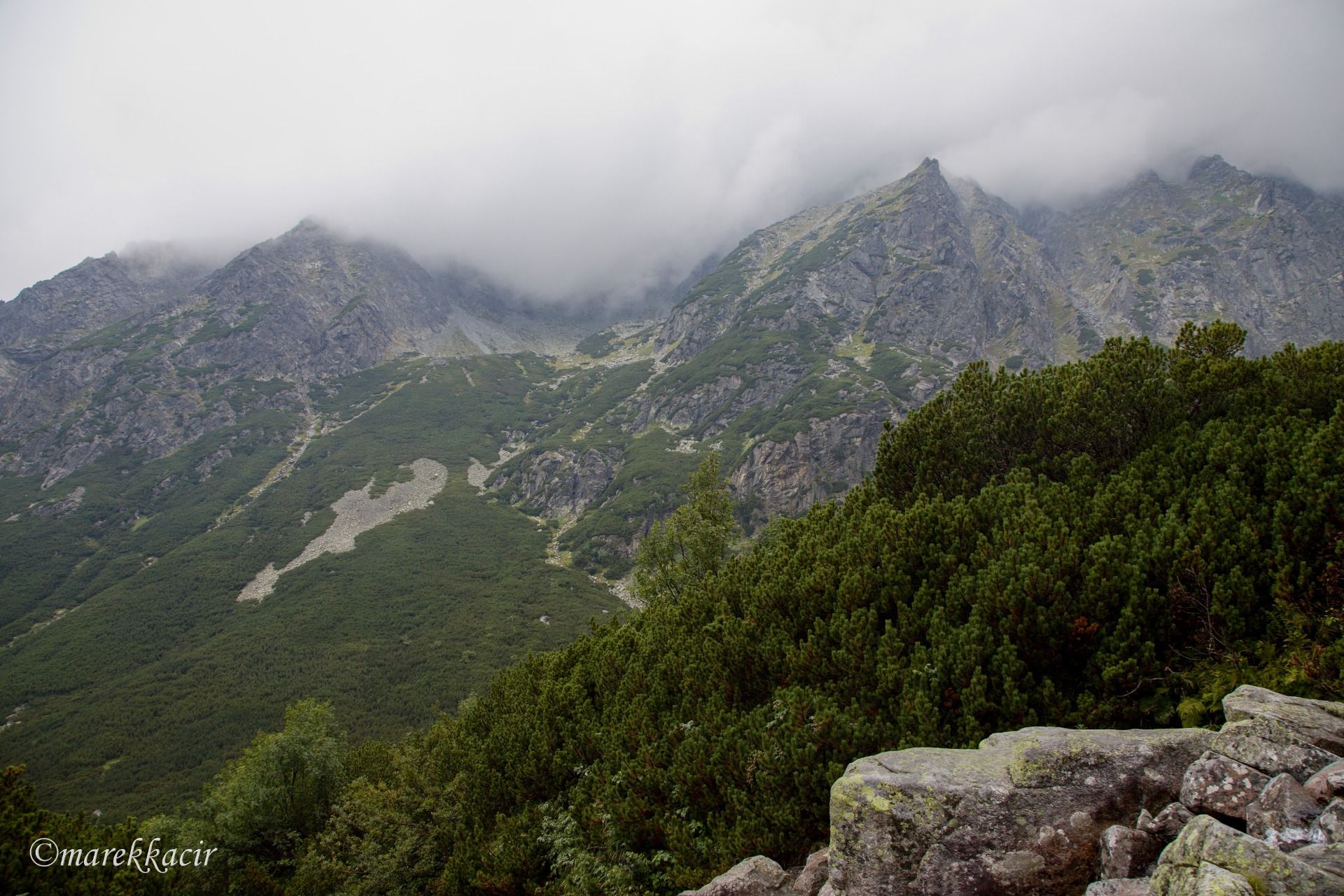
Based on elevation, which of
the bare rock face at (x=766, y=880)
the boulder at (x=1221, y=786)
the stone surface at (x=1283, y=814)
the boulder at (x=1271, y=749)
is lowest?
the bare rock face at (x=766, y=880)

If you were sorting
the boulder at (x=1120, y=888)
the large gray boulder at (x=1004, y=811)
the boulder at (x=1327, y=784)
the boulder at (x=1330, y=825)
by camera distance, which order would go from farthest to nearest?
the large gray boulder at (x=1004, y=811) < the boulder at (x=1120, y=888) < the boulder at (x=1327, y=784) < the boulder at (x=1330, y=825)

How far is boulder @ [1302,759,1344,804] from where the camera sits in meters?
5.04

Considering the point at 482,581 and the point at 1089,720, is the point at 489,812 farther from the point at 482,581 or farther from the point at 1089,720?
the point at 482,581

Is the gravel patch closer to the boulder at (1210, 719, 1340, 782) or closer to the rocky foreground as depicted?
the rocky foreground

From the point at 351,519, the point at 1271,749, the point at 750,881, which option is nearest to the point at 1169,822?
the point at 1271,749

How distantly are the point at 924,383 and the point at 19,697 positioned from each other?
24469cm

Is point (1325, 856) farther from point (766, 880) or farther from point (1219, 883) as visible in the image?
point (766, 880)

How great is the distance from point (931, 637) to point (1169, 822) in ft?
16.2

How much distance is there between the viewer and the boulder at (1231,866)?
420 cm

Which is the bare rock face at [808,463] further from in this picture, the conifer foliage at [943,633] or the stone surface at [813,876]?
the stone surface at [813,876]

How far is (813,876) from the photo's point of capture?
26.6 ft

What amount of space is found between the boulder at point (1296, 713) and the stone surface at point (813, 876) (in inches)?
215

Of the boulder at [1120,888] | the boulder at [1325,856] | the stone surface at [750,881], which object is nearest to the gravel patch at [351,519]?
the stone surface at [750,881]

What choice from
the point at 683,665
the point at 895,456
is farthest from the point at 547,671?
the point at 895,456
